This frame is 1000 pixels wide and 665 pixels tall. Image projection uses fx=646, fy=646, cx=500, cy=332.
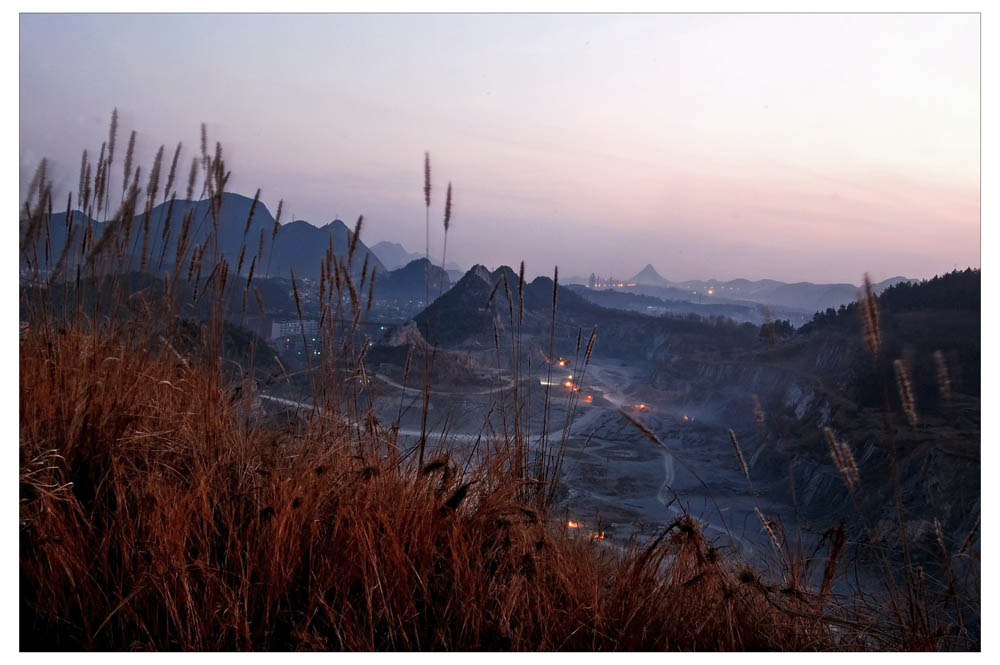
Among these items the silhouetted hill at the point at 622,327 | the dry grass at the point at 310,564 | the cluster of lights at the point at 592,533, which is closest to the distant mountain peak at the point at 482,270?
the silhouetted hill at the point at 622,327

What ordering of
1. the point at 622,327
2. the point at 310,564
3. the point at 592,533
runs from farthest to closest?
the point at 622,327
the point at 592,533
the point at 310,564

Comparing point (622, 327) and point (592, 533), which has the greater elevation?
point (592, 533)

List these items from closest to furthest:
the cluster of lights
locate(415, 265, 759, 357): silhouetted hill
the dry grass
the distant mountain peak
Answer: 1. the dry grass
2. the cluster of lights
3. the distant mountain peak
4. locate(415, 265, 759, 357): silhouetted hill

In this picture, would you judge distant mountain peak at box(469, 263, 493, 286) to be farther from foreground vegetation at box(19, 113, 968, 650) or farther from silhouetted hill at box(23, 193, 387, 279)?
foreground vegetation at box(19, 113, 968, 650)

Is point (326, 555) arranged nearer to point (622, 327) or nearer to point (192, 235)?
point (192, 235)

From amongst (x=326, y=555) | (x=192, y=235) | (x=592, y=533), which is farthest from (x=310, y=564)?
(x=192, y=235)

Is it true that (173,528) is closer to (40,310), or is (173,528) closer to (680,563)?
(680,563)

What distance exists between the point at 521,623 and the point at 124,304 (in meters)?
2.25

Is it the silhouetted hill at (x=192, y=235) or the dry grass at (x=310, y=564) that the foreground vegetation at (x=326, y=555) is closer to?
the dry grass at (x=310, y=564)

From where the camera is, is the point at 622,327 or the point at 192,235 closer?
the point at 192,235

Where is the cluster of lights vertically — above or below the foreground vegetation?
below

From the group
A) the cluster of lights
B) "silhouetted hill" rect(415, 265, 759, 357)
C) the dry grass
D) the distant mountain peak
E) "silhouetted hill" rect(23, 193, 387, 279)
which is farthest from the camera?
"silhouetted hill" rect(415, 265, 759, 357)

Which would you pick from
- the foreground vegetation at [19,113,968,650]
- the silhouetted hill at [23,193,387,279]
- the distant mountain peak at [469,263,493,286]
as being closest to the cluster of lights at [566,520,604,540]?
the foreground vegetation at [19,113,968,650]

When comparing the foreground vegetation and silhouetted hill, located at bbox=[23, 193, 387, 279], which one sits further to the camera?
silhouetted hill, located at bbox=[23, 193, 387, 279]
